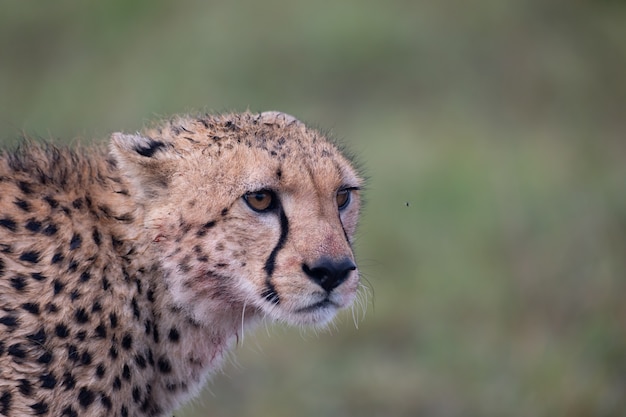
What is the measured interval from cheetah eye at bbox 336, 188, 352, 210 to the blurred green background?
0.99 meters

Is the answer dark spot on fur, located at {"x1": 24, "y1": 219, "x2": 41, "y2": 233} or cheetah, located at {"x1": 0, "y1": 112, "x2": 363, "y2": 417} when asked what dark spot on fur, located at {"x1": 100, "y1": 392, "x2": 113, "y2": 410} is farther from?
dark spot on fur, located at {"x1": 24, "y1": 219, "x2": 41, "y2": 233}

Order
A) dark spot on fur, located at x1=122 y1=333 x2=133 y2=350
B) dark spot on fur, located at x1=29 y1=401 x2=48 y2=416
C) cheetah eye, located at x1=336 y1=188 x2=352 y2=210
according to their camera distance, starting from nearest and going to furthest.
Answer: dark spot on fur, located at x1=29 y1=401 x2=48 y2=416
dark spot on fur, located at x1=122 y1=333 x2=133 y2=350
cheetah eye, located at x1=336 y1=188 x2=352 y2=210

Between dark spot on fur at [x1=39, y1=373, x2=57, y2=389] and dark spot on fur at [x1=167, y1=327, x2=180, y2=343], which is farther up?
dark spot on fur at [x1=167, y1=327, x2=180, y2=343]

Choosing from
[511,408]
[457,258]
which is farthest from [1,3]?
[511,408]

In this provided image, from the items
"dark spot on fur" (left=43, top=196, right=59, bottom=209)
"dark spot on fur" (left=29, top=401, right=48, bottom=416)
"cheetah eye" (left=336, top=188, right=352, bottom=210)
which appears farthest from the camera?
"cheetah eye" (left=336, top=188, right=352, bottom=210)

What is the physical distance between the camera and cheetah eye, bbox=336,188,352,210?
11.4 feet

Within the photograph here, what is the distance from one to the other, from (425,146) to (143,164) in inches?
180

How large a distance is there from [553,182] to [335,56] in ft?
7.21

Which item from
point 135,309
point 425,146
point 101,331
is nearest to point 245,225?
point 135,309

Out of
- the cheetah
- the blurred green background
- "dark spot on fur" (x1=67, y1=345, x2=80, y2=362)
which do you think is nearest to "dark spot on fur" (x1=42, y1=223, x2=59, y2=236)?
the cheetah

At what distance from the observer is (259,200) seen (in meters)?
3.29

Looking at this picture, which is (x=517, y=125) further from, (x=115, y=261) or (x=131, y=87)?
(x=115, y=261)

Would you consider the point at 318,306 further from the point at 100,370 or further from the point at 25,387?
the point at 25,387

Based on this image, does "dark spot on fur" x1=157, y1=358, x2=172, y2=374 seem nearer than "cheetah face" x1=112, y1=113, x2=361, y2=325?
No
